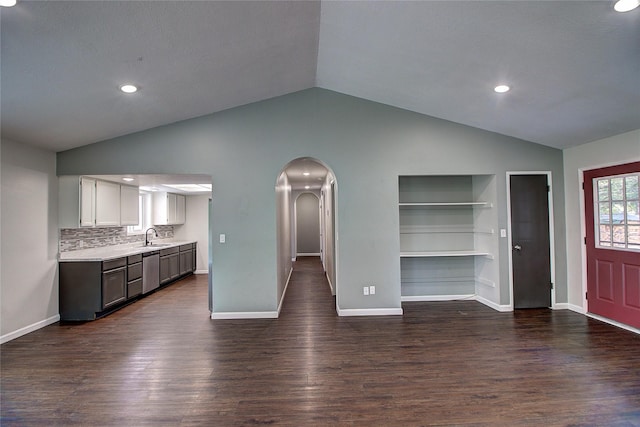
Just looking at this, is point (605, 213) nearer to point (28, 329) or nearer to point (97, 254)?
point (97, 254)

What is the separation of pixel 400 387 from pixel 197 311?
3.26 metres

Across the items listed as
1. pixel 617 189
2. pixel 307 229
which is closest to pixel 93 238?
pixel 307 229

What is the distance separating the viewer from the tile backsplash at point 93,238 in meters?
4.50

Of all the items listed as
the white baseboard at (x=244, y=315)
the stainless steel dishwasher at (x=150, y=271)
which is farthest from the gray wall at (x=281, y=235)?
the stainless steel dishwasher at (x=150, y=271)

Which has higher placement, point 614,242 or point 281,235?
point 281,235

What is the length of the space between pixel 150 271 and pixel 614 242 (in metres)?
7.07

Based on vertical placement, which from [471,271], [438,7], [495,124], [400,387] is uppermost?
[438,7]

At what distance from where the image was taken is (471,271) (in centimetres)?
504

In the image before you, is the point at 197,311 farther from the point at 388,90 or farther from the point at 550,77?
the point at 550,77

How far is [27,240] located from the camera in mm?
3771

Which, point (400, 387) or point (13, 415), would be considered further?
point (400, 387)

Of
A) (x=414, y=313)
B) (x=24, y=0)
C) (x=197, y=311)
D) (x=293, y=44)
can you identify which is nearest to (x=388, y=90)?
(x=293, y=44)

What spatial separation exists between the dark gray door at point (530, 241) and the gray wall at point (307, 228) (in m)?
7.77

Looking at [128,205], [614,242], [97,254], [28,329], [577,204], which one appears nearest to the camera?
[28,329]
